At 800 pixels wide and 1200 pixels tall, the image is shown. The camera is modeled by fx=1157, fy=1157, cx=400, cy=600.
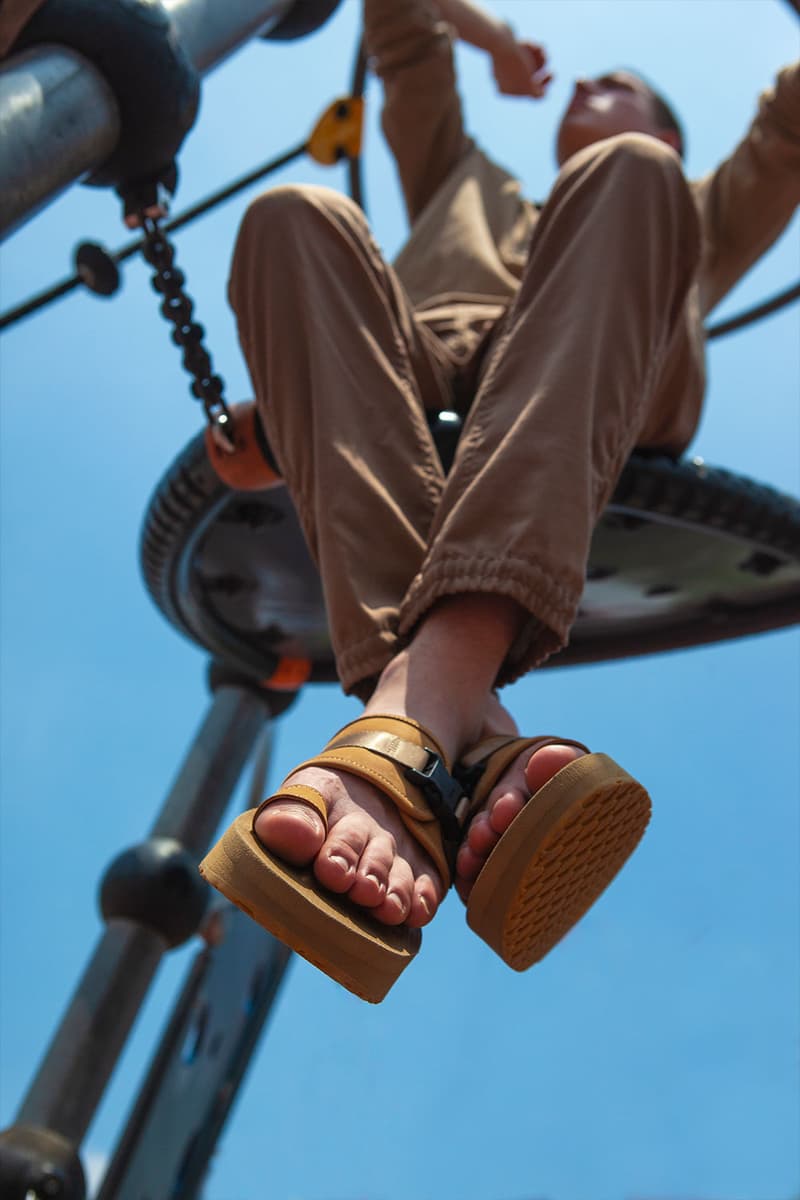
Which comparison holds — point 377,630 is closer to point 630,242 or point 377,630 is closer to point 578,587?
point 578,587

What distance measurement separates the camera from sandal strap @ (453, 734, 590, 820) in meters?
0.63

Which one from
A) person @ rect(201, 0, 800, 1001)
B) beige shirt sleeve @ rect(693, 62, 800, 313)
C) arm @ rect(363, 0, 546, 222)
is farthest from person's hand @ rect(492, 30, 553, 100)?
person @ rect(201, 0, 800, 1001)

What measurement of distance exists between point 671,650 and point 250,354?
1.00 m

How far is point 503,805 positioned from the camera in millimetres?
595

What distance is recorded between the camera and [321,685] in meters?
1.90

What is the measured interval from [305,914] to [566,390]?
1.32ft

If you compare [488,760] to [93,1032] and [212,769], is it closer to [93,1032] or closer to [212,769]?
[93,1032]

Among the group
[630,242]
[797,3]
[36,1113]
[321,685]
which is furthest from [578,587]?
[321,685]

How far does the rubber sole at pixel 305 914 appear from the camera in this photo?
52 cm

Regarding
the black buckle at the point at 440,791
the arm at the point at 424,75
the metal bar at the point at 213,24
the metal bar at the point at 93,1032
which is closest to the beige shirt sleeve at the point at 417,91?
the arm at the point at 424,75

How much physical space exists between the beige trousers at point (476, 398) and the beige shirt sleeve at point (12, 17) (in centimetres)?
23

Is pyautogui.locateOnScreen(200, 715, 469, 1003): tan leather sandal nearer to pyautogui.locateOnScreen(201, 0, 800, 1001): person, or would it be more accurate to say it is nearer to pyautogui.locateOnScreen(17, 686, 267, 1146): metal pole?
pyautogui.locateOnScreen(201, 0, 800, 1001): person

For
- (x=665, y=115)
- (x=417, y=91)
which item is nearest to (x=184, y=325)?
(x=417, y=91)

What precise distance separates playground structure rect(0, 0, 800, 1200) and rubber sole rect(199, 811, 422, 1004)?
547 mm
